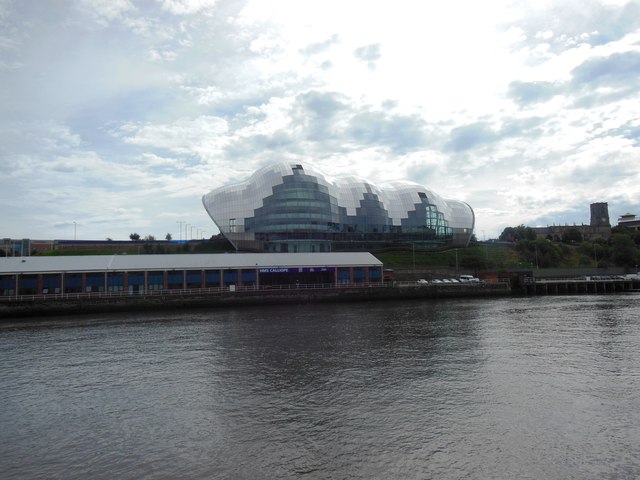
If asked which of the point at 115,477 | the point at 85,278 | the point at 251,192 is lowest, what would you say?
the point at 115,477

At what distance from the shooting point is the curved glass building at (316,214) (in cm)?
9212

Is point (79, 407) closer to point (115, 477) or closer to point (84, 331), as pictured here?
point (115, 477)

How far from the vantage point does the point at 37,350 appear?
2788 cm

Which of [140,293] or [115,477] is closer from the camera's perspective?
[115,477]

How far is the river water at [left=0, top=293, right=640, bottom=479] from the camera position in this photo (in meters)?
11.8

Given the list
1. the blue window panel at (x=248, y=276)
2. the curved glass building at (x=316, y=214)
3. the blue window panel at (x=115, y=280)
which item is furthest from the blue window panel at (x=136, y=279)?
the curved glass building at (x=316, y=214)

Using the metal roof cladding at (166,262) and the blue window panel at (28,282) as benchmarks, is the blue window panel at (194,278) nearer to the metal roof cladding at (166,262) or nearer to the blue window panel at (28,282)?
the metal roof cladding at (166,262)

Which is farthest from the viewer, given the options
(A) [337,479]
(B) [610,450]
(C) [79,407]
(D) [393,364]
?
(D) [393,364]

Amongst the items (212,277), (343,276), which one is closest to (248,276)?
(212,277)

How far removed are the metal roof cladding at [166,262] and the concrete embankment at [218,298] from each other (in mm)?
5828

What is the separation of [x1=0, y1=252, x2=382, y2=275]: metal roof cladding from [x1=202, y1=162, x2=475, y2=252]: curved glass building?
916 inches

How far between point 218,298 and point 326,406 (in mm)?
42529

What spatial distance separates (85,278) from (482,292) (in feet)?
185

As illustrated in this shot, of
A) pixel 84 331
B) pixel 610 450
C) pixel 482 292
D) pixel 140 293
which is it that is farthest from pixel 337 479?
pixel 482 292
